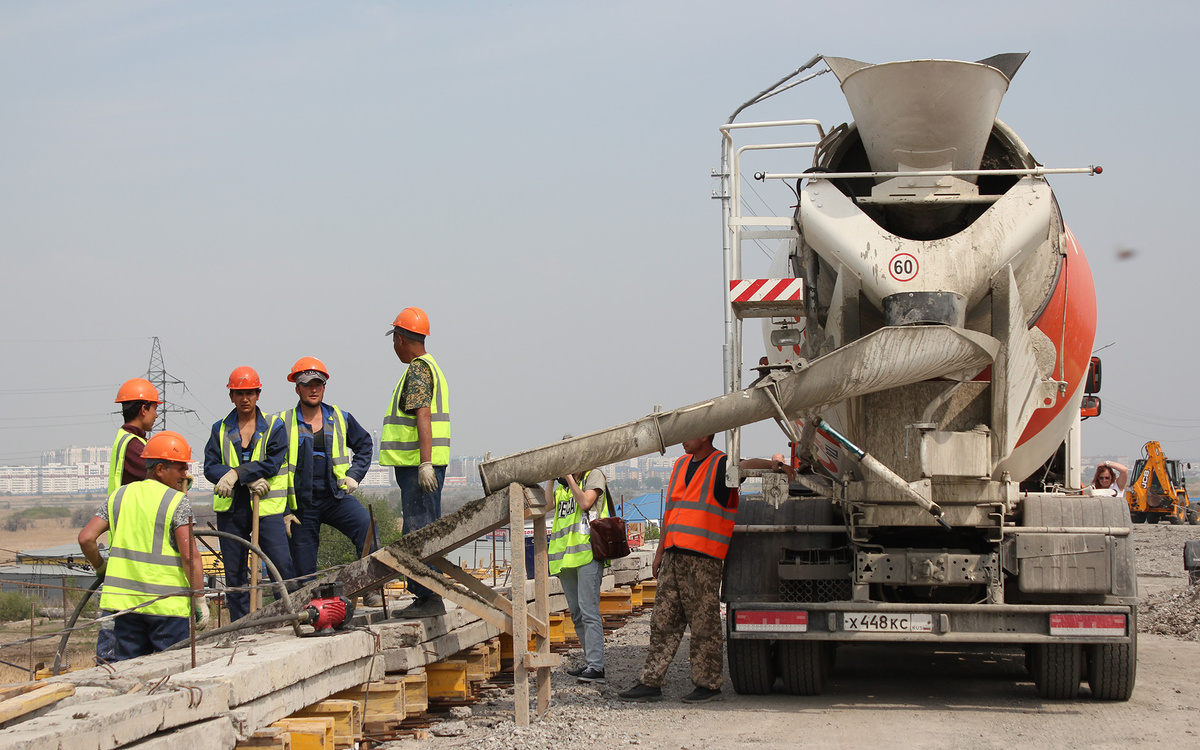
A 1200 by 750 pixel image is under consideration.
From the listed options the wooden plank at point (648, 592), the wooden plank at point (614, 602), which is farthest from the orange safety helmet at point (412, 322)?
the wooden plank at point (648, 592)

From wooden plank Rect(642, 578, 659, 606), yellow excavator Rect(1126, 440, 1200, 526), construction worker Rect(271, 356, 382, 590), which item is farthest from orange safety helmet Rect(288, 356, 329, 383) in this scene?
yellow excavator Rect(1126, 440, 1200, 526)

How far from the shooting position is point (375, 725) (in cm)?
→ 645

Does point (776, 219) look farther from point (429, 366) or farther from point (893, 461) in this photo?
point (429, 366)

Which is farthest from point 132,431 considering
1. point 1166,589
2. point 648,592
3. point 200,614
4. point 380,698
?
point 1166,589

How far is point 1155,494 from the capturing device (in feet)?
123

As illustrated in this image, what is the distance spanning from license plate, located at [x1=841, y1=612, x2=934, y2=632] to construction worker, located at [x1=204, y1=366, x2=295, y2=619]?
150 inches

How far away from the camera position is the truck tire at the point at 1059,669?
23.5ft

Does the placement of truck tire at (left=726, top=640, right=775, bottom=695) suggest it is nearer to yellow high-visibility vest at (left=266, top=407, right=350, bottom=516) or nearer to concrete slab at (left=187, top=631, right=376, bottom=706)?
concrete slab at (left=187, top=631, right=376, bottom=706)

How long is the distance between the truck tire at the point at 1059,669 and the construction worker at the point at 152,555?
5.11 metres

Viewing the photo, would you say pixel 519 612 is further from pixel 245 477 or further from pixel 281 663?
pixel 245 477

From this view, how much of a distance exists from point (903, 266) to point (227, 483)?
459cm

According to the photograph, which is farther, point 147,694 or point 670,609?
point 670,609

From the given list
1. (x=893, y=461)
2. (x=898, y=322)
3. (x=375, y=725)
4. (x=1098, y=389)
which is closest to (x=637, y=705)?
(x=375, y=725)

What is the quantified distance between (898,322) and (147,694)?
168 inches
